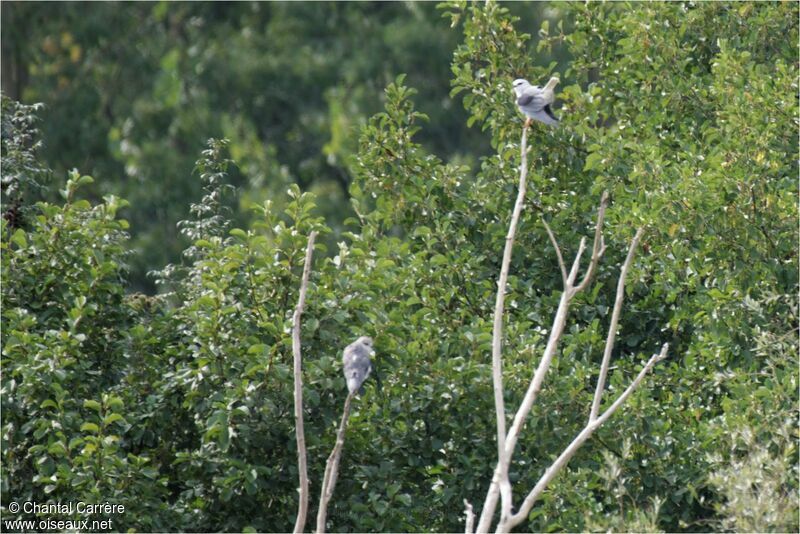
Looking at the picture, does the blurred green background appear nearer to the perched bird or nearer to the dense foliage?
the dense foliage

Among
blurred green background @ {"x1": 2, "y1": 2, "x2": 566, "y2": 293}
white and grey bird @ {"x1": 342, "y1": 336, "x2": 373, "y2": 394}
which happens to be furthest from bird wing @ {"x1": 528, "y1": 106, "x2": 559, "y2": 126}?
blurred green background @ {"x1": 2, "y1": 2, "x2": 566, "y2": 293}

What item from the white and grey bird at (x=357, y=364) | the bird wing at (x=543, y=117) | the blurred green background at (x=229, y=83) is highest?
the blurred green background at (x=229, y=83)

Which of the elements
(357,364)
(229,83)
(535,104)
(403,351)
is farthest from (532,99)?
(229,83)

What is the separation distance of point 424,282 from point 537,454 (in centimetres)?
128

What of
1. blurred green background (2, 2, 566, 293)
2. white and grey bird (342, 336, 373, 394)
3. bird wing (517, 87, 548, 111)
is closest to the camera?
white and grey bird (342, 336, 373, 394)

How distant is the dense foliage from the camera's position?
6.79m

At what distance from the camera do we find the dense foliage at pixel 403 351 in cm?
679

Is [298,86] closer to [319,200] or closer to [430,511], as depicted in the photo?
[319,200]

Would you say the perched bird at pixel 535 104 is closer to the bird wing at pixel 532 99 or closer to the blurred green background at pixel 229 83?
the bird wing at pixel 532 99

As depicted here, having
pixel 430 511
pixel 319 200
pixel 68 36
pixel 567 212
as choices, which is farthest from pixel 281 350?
pixel 68 36

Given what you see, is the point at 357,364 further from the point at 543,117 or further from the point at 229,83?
the point at 229,83

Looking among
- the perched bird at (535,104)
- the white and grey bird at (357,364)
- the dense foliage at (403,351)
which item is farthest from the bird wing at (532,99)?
the white and grey bird at (357,364)

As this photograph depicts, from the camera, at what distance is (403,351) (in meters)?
7.08

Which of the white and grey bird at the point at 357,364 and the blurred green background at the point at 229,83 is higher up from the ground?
the blurred green background at the point at 229,83
